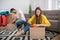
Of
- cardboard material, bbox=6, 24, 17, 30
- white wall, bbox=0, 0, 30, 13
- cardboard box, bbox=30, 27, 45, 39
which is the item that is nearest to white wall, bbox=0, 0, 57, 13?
white wall, bbox=0, 0, 30, 13

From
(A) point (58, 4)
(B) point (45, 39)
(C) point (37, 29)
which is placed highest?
(A) point (58, 4)

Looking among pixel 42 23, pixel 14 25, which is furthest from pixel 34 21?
pixel 14 25

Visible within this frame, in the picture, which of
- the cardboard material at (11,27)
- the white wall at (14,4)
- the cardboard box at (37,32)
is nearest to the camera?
the cardboard box at (37,32)

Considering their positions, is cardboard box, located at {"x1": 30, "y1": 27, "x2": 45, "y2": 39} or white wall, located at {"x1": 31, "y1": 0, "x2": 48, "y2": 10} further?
white wall, located at {"x1": 31, "y1": 0, "x2": 48, "y2": 10}

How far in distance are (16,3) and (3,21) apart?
1.68 metres

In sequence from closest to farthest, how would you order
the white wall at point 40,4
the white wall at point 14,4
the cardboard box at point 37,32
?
1. the cardboard box at point 37,32
2. the white wall at point 40,4
3. the white wall at point 14,4

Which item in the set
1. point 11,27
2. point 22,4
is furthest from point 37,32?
point 22,4

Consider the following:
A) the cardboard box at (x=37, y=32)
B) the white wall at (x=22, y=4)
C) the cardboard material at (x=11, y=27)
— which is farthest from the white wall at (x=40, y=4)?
the cardboard box at (x=37, y=32)

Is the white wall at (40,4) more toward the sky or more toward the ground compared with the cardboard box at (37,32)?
more toward the sky

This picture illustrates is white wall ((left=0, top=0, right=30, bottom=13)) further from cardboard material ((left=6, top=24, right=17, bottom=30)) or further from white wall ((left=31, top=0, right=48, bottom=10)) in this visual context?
cardboard material ((left=6, top=24, right=17, bottom=30))

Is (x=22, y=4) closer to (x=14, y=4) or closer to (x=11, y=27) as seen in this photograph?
(x=14, y=4)

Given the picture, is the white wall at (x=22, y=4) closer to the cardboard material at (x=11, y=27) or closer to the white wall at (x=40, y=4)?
the white wall at (x=40, y=4)

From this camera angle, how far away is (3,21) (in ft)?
16.3

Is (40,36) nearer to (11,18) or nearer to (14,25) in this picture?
(14,25)
